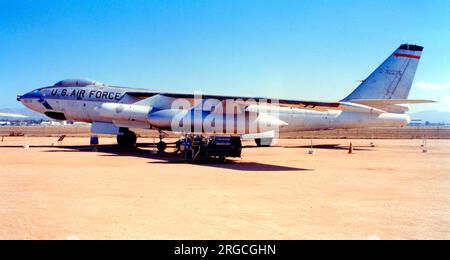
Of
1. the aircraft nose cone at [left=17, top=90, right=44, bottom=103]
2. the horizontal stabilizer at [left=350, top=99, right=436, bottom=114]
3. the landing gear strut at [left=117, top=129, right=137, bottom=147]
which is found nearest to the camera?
the horizontal stabilizer at [left=350, top=99, right=436, bottom=114]

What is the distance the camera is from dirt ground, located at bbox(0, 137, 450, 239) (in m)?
5.69

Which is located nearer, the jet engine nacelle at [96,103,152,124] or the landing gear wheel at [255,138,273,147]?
the jet engine nacelle at [96,103,152,124]

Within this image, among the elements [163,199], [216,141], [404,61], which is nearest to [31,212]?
[163,199]

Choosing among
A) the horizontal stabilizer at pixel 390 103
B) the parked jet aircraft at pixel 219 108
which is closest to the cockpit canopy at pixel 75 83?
the parked jet aircraft at pixel 219 108

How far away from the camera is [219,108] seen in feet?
62.5

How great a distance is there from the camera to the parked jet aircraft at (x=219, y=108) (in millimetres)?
18531

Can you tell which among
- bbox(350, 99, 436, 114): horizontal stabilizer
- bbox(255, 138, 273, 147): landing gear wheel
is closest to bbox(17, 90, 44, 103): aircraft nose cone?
bbox(255, 138, 273, 147): landing gear wheel

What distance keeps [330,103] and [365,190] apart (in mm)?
→ 8236

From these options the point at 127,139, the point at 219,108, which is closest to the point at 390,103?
the point at 219,108

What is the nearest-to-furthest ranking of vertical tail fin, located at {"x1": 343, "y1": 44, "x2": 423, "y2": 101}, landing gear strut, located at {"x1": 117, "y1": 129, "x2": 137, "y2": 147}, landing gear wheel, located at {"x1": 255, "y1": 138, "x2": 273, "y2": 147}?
landing gear strut, located at {"x1": 117, "y1": 129, "x2": 137, "y2": 147}, vertical tail fin, located at {"x1": 343, "y1": 44, "x2": 423, "y2": 101}, landing gear wheel, located at {"x1": 255, "y1": 138, "x2": 273, "y2": 147}

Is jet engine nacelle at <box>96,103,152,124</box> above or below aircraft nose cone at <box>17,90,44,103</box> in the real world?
below

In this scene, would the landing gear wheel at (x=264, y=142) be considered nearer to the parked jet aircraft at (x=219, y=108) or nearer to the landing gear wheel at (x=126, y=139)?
the parked jet aircraft at (x=219, y=108)

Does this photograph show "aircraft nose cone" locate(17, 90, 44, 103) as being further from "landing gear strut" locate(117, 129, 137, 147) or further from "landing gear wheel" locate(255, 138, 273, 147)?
"landing gear wheel" locate(255, 138, 273, 147)
